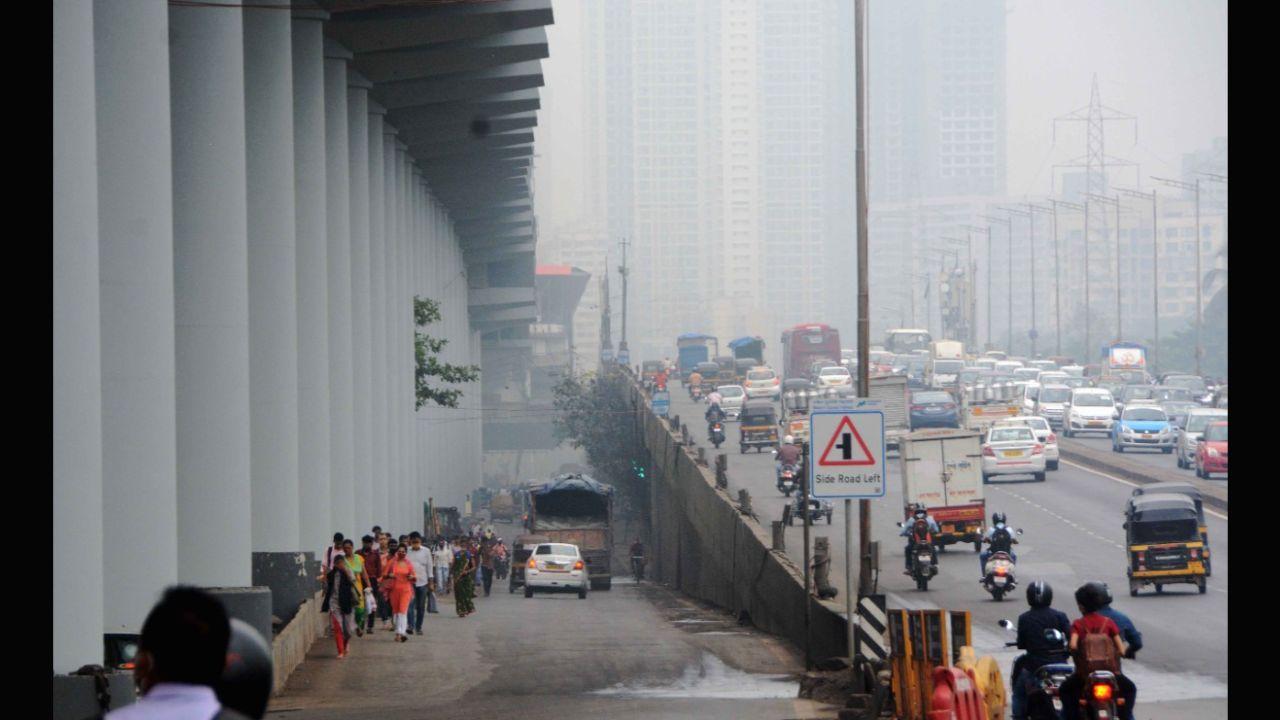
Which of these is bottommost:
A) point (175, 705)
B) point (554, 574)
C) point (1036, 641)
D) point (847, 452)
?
point (554, 574)

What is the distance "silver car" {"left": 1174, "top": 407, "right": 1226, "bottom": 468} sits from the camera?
53.1 meters

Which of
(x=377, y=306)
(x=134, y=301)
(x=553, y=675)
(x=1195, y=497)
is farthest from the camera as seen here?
(x=377, y=306)

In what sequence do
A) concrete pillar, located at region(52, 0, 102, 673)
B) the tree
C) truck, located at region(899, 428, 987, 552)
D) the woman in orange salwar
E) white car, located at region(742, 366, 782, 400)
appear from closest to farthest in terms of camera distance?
concrete pillar, located at region(52, 0, 102, 673), the woman in orange salwar, truck, located at region(899, 428, 987, 552), the tree, white car, located at region(742, 366, 782, 400)

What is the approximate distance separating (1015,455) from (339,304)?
76.4 ft

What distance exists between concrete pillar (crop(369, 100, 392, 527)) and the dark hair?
4160 centimetres

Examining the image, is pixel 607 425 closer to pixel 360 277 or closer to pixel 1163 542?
pixel 360 277

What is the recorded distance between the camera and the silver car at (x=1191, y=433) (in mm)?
53125

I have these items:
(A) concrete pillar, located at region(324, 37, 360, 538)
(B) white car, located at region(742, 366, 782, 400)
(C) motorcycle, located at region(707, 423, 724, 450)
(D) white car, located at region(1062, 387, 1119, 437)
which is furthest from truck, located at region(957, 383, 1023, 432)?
(A) concrete pillar, located at region(324, 37, 360, 538)

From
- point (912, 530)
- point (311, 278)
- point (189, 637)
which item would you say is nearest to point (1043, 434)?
point (912, 530)

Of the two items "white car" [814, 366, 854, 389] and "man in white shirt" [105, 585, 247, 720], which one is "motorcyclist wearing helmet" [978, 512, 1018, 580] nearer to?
"man in white shirt" [105, 585, 247, 720]

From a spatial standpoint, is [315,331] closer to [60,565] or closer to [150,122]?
[150,122]

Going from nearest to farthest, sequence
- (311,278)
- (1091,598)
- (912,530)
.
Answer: (1091,598) < (912,530) < (311,278)

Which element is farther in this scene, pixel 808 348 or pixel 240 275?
pixel 808 348

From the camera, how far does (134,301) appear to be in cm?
1933
